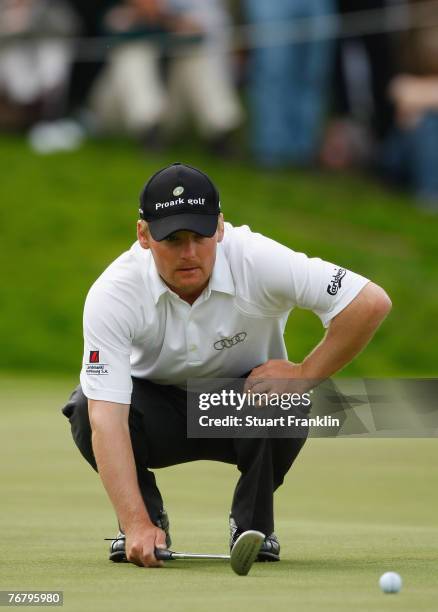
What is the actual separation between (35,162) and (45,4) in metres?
1.86

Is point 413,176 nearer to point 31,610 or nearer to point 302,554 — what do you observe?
point 302,554

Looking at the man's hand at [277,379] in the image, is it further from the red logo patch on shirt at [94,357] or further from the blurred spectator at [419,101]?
the blurred spectator at [419,101]

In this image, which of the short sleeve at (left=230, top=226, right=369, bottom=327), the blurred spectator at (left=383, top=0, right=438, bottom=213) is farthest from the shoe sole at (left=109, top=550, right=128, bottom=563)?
the blurred spectator at (left=383, top=0, right=438, bottom=213)

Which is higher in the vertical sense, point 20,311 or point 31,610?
point 31,610

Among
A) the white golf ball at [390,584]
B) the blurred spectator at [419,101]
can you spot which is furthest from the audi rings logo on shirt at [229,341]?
the blurred spectator at [419,101]

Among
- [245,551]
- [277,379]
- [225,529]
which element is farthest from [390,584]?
[225,529]

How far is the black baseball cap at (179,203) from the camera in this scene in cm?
581

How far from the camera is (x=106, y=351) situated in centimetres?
597

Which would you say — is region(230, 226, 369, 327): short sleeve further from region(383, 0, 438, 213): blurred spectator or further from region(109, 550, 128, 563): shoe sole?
region(383, 0, 438, 213): blurred spectator

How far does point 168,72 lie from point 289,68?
1.67 meters

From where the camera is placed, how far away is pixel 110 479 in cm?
587

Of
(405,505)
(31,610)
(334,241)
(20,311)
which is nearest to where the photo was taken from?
(31,610)

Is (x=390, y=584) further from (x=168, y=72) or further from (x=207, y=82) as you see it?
(x=168, y=72)

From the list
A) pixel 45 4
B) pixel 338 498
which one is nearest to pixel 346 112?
pixel 45 4
